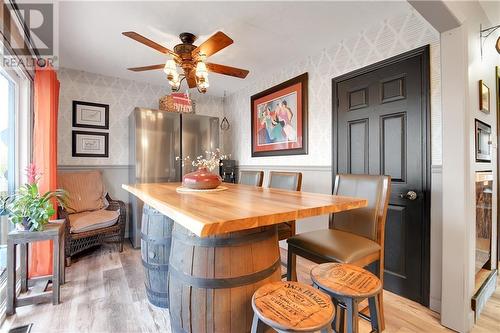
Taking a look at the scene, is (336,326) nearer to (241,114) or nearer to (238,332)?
(238,332)

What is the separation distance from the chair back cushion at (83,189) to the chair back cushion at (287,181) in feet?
7.73

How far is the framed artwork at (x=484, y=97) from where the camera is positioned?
1705 millimetres

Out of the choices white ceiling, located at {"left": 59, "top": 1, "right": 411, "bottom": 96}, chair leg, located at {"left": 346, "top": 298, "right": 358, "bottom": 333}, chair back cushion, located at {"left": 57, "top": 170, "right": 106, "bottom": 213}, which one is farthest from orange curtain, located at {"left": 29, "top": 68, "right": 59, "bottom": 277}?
chair leg, located at {"left": 346, "top": 298, "right": 358, "bottom": 333}

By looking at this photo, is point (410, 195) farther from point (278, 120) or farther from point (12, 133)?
point (12, 133)

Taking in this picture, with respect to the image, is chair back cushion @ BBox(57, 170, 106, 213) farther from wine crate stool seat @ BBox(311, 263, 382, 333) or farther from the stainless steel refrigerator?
wine crate stool seat @ BBox(311, 263, 382, 333)

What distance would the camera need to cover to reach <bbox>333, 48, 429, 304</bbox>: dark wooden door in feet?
5.98

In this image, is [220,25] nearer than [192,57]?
No

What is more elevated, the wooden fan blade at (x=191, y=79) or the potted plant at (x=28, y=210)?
the wooden fan blade at (x=191, y=79)

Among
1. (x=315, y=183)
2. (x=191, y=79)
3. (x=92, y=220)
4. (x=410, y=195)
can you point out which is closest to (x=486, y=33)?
(x=410, y=195)

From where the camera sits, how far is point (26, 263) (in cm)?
198

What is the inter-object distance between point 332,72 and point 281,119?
0.87 m

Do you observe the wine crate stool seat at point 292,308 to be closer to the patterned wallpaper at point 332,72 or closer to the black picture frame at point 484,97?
the patterned wallpaper at point 332,72

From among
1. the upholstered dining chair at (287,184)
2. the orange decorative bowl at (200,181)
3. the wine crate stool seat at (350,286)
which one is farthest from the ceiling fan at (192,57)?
the wine crate stool seat at (350,286)

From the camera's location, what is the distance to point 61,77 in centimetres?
310
